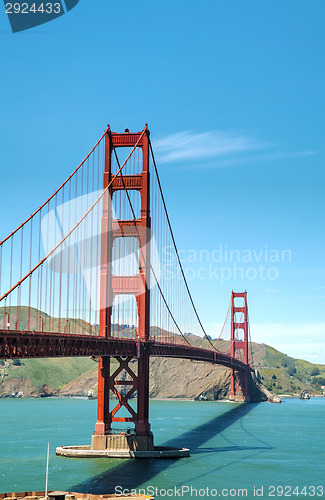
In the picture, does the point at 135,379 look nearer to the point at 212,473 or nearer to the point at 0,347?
the point at 212,473

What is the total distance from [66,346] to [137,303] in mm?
17263

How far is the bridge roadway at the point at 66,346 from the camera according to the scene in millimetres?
33062

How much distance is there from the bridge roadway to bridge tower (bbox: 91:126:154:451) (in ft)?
4.26

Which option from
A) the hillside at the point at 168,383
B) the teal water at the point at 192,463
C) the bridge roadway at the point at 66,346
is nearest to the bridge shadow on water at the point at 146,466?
the teal water at the point at 192,463

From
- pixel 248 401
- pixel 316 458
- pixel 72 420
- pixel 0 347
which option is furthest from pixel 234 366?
pixel 0 347

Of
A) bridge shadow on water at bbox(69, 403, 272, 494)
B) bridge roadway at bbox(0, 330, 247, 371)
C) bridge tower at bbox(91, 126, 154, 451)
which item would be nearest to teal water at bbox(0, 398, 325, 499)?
bridge shadow on water at bbox(69, 403, 272, 494)

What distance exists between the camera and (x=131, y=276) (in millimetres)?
57469

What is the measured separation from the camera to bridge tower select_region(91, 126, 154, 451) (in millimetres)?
54719

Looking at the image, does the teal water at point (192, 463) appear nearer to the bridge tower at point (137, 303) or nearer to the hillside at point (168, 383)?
the bridge tower at point (137, 303)

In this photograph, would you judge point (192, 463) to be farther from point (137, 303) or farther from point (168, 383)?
point (168, 383)

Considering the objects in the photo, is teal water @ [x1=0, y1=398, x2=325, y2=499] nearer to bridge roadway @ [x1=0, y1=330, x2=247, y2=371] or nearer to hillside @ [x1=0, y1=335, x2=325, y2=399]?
bridge roadway @ [x1=0, y1=330, x2=247, y2=371]

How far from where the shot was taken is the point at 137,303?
57406 millimetres

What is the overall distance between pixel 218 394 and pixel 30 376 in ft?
214

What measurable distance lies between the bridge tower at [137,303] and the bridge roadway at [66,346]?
1.30 meters
